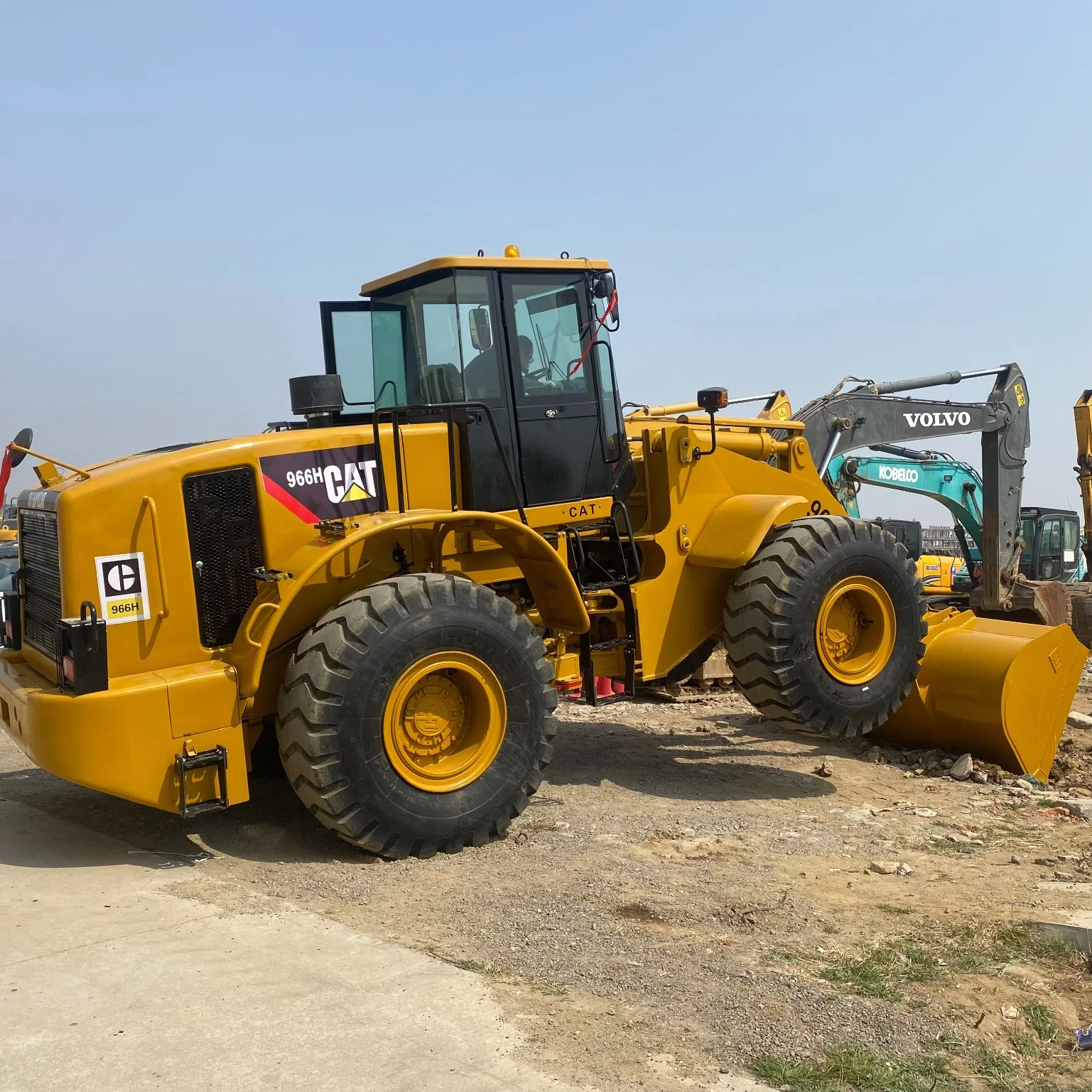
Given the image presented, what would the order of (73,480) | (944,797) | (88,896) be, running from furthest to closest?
1. (944,797)
2. (73,480)
3. (88,896)

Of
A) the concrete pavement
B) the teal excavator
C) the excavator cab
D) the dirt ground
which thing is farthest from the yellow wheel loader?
the excavator cab

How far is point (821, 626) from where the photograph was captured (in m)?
7.42

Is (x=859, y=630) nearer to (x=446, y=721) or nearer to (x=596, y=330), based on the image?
(x=596, y=330)

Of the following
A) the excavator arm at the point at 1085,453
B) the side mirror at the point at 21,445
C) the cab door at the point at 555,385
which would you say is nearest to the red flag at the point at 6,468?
the side mirror at the point at 21,445

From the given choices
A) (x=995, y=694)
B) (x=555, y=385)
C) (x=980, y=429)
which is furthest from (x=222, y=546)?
(x=980, y=429)

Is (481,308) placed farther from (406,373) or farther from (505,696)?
(505,696)

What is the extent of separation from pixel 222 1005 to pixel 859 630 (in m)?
4.94

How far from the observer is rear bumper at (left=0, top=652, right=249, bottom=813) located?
5535 millimetres

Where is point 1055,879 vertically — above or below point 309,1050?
below

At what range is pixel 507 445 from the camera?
22.7 ft

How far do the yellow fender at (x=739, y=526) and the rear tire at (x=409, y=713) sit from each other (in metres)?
1.59

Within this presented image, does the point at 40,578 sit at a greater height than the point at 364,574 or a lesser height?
greater

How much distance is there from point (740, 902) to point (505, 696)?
1.57 metres

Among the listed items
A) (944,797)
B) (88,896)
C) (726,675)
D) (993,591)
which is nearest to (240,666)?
(88,896)
